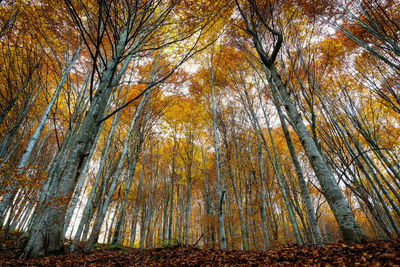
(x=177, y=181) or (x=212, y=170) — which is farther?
(x=212, y=170)

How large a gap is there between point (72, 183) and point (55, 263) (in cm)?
94

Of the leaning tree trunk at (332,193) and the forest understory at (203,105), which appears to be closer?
the leaning tree trunk at (332,193)

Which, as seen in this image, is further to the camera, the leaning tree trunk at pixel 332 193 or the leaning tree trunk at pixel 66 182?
the leaning tree trunk at pixel 66 182

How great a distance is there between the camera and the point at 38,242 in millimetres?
2250

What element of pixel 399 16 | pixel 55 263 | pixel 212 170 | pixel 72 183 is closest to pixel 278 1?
pixel 399 16

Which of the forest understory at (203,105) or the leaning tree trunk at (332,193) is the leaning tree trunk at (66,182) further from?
the leaning tree trunk at (332,193)

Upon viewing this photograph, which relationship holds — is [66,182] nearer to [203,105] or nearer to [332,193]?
[332,193]

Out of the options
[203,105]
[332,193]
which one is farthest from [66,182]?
[203,105]

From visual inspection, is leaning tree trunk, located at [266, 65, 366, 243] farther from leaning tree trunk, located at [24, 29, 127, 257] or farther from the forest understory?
leaning tree trunk, located at [24, 29, 127, 257]

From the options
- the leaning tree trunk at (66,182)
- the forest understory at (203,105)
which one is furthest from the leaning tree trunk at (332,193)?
the leaning tree trunk at (66,182)

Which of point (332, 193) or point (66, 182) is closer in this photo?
point (332, 193)

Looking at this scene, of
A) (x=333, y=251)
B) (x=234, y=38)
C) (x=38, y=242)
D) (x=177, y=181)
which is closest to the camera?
(x=333, y=251)

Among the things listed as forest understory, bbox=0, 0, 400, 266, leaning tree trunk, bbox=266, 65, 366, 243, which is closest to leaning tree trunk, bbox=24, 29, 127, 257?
forest understory, bbox=0, 0, 400, 266

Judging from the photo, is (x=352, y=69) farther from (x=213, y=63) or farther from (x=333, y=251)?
(x=333, y=251)
